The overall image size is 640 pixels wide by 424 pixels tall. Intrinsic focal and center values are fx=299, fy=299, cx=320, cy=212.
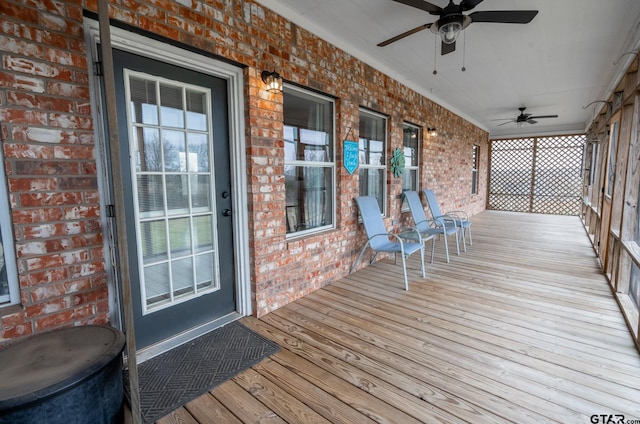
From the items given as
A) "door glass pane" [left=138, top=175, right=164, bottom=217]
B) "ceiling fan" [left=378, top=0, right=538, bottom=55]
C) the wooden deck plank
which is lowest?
the wooden deck plank

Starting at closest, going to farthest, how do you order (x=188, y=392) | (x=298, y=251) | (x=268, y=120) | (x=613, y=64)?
1. (x=188, y=392)
2. (x=268, y=120)
3. (x=298, y=251)
4. (x=613, y=64)

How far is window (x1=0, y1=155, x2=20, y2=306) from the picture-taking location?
136cm

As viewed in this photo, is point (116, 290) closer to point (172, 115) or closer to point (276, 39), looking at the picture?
point (172, 115)

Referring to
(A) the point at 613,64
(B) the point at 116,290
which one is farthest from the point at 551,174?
(B) the point at 116,290

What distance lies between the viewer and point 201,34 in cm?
199

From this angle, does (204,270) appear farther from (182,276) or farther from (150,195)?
(150,195)

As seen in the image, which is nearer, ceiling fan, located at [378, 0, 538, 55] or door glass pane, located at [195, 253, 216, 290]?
ceiling fan, located at [378, 0, 538, 55]

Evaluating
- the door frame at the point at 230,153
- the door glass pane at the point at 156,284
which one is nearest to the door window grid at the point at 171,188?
the door glass pane at the point at 156,284

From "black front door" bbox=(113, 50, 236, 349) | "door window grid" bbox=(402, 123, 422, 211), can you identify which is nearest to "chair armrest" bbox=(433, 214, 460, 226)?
"door window grid" bbox=(402, 123, 422, 211)

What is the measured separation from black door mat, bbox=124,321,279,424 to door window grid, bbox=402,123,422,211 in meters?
3.36

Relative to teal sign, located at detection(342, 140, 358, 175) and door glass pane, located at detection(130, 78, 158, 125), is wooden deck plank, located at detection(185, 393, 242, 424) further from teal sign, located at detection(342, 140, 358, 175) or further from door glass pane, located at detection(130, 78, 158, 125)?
teal sign, located at detection(342, 140, 358, 175)

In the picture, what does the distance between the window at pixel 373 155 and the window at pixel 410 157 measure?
25.2 inches

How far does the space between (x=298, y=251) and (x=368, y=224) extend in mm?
1027

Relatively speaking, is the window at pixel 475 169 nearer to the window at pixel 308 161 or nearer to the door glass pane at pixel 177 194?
the window at pixel 308 161
